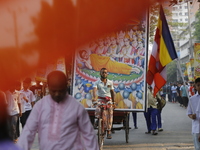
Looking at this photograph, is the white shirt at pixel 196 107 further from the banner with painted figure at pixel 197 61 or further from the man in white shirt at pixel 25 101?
the banner with painted figure at pixel 197 61

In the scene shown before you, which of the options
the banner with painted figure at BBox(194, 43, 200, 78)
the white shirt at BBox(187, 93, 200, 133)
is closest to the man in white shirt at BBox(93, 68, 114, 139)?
the white shirt at BBox(187, 93, 200, 133)

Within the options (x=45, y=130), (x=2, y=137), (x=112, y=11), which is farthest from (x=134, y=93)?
(x=112, y=11)

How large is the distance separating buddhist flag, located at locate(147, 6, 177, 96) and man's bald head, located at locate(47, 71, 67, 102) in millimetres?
4000

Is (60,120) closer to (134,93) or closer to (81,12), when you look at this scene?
(81,12)

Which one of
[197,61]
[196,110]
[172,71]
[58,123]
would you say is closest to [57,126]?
[58,123]

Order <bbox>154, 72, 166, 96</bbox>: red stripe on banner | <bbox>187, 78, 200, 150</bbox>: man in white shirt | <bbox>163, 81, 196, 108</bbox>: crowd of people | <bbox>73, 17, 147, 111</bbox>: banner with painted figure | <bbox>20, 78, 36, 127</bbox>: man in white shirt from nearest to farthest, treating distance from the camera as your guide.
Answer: <bbox>187, 78, 200, 150</bbox>: man in white shirt → <bbox>154, 72, 166, 96</bbox>: red stripe on banner → <bbox>73, 17, 147, 111</bbox>: banner with painted figure → <bbox>20, 78, 36, 127</bbox>: man in white shirt → <bbox>163, 81, 196, 108</bbox>: crowd of people

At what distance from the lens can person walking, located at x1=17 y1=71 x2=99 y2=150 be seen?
334 cm

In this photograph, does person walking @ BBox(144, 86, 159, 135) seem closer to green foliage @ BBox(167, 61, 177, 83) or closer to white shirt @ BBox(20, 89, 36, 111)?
white shirt @ BBox(20, 89, 36, 111)

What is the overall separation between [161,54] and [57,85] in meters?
4.71

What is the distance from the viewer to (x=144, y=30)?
988 centimetres

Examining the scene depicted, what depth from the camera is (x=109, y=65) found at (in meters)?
10.5

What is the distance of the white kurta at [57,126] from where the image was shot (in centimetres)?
336

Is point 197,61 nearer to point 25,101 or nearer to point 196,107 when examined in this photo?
point 25,101

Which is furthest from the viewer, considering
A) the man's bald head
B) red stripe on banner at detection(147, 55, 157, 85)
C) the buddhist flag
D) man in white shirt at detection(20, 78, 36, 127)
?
man in white shirt at detection(20, 78, 36, 127)
